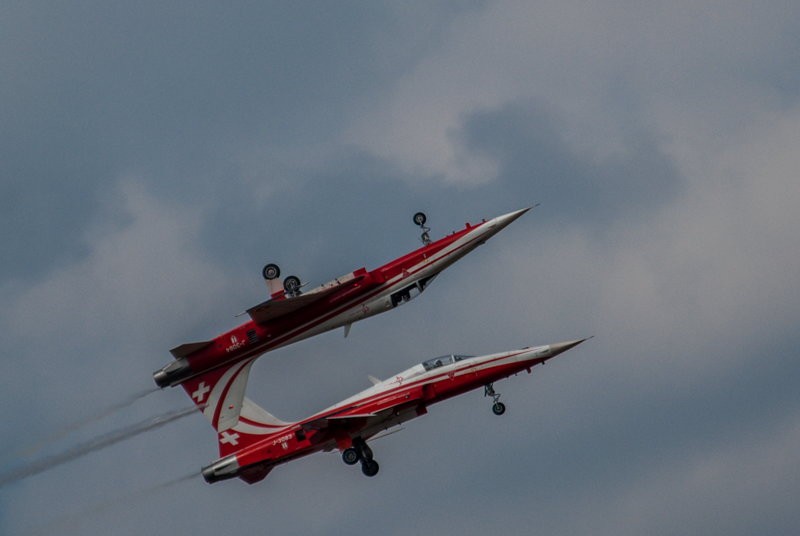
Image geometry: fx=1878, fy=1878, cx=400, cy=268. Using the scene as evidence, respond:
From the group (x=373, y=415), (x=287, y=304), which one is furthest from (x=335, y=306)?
(x=373, y=415)

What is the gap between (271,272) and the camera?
3253 inches

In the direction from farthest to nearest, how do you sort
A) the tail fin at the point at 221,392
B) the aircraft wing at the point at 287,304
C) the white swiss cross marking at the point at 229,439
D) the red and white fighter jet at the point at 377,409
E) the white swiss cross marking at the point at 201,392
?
the white swiss cross marking at the point at 229,439
the white swiss cross marking at the point at 201,392
the tail fin at the point at 221,392
the red and white fighter jet at the point at 377,409
the aircraft wing at the point at 287,304

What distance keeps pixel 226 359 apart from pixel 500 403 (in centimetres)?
1248

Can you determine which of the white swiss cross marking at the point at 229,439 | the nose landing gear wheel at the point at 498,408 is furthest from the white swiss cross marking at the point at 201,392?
the nose landing gear wheel at the point at 498,408

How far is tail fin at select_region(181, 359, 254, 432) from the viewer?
85312 millimetres

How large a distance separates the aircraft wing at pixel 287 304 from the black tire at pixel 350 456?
674 centimetres

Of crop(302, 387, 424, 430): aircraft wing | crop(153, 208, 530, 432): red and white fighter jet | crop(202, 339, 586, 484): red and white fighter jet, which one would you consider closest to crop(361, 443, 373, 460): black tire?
crop(202, 339, 586, 484): red and white fighter jet

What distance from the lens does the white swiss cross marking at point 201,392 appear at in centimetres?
8594

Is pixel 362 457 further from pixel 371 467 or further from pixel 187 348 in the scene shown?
pixel 187 348

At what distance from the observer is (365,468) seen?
276ft

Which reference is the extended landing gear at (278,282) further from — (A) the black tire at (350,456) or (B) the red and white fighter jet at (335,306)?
(A) the black tire at (350,456)

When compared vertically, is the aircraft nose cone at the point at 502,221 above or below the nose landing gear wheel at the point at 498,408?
above

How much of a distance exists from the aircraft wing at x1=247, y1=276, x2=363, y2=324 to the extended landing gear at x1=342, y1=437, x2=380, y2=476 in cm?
670

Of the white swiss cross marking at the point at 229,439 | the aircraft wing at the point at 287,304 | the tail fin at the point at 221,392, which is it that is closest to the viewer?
the aircraft wing at the point at 287,304
